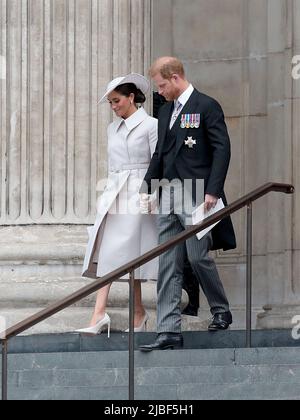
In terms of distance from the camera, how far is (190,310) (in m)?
17.2

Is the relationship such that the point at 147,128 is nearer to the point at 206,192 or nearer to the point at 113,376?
the point at 206,192

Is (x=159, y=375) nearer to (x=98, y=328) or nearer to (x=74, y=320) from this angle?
(x=98, y=328)

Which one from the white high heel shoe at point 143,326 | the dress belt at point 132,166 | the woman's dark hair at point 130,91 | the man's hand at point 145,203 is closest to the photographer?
the man's hand at point 145,203

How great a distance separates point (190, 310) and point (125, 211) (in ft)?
7.11

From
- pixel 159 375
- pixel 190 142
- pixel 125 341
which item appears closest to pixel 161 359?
pixel 159 375

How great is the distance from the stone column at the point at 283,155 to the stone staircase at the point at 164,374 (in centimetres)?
436

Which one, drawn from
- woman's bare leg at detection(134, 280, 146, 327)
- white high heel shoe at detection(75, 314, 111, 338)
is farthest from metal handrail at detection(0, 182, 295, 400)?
white high heel shoe at detection(75, 314, 111, 338)

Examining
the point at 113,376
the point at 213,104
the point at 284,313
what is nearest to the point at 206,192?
the point at 213,104

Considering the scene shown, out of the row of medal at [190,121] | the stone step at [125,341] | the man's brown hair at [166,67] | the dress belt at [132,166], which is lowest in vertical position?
the stone step at [125,341]

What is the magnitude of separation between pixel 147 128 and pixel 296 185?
3617 mm

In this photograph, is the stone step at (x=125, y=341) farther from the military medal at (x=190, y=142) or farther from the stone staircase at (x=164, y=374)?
the military medal at (x=190, y=142)

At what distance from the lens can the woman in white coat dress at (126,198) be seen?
15125 mm

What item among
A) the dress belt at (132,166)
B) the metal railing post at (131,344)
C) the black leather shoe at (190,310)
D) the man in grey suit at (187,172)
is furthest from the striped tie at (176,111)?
the black leather shoe at (190,310)
